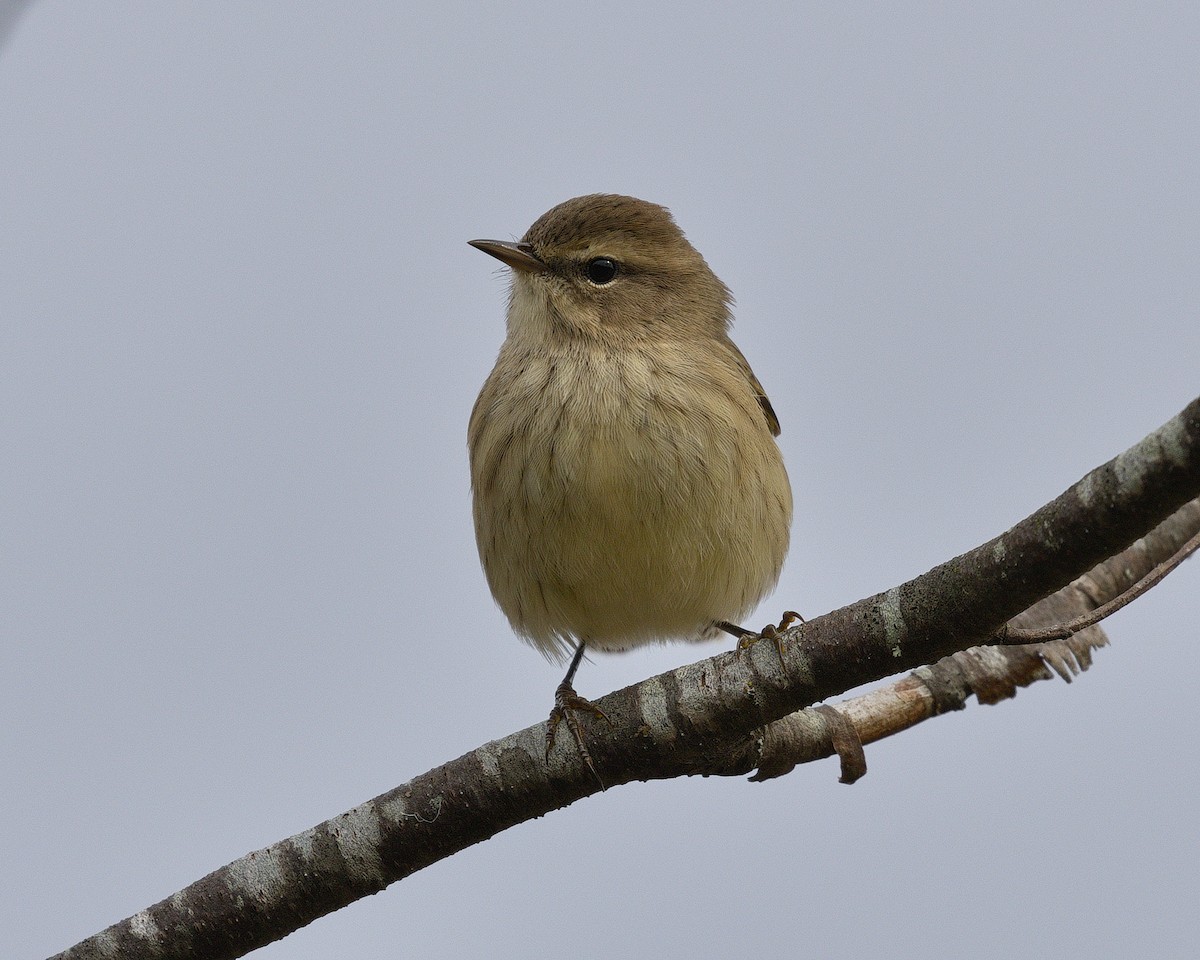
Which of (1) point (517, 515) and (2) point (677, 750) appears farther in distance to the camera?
(1) point (517, 515)

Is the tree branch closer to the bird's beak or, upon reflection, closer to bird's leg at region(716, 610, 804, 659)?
bird's leg at region(716, 610, 804, 659)

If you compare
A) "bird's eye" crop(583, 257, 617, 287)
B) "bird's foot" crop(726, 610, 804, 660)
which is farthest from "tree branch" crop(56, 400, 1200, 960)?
"bird's eye" crop(583, 257, 617, 287)

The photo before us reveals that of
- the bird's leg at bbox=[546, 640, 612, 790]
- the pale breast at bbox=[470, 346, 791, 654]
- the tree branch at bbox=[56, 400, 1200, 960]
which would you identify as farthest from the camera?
the pale breast at bbox=[470, 346, 791, 654]

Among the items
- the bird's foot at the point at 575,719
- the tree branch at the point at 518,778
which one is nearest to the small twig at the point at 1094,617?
the tree branch at the point at 518,778

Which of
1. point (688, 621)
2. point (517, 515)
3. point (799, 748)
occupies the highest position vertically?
point (517, 515)

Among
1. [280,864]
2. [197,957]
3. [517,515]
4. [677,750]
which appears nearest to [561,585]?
[517,515]

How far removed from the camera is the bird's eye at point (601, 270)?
6031 millimetres

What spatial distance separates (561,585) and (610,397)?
80 centimetres

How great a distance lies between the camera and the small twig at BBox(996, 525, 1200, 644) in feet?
12.1

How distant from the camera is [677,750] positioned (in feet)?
14.2

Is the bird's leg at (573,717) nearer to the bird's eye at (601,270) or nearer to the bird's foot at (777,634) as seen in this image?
the bird's foot at (777,634)

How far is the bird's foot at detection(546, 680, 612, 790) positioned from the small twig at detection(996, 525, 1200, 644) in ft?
4.65

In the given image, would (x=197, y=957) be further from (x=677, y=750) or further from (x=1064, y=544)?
(x=1064, y=544)

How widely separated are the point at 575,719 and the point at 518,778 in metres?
0.28
